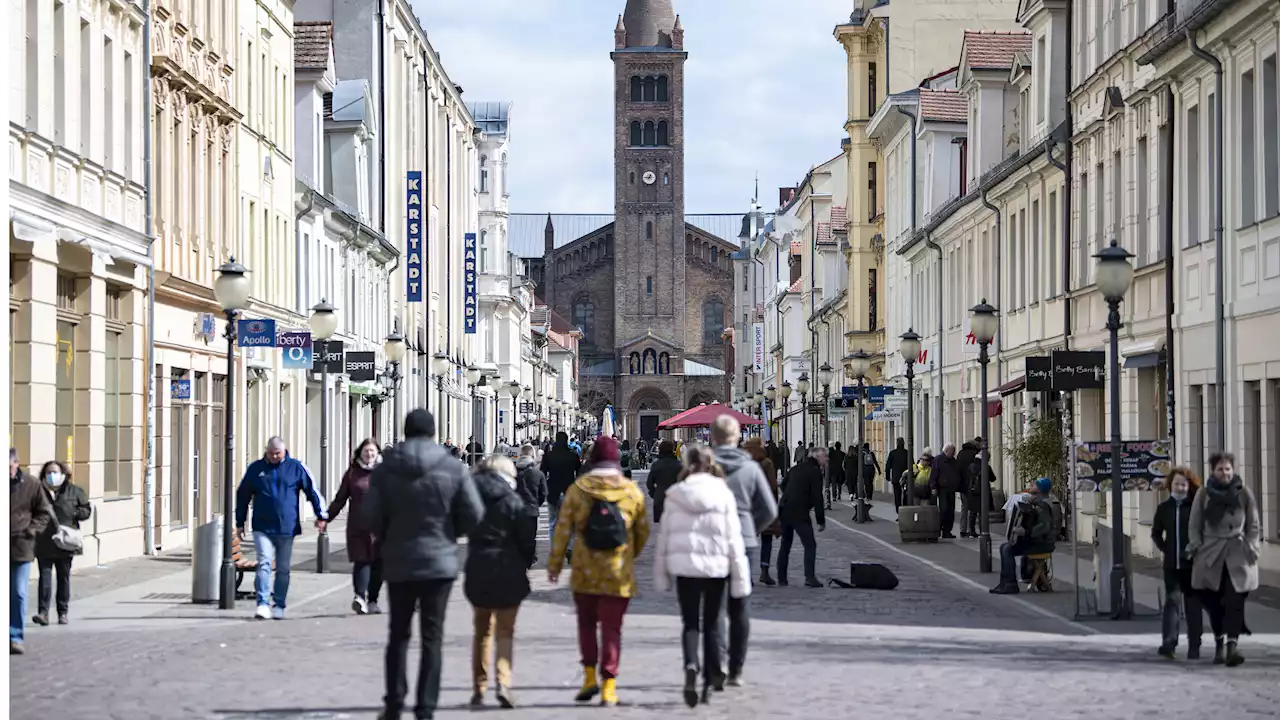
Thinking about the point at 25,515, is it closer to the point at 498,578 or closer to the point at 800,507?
the point at 498,578

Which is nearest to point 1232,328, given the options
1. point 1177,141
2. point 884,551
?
point 1177,141

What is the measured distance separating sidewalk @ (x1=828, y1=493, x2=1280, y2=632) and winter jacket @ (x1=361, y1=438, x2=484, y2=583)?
778 centimetres

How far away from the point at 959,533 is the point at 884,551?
5880mm

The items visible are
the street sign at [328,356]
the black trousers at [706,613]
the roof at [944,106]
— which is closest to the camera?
the black trousers at [706,613]

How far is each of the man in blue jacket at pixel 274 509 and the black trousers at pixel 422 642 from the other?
285 inches

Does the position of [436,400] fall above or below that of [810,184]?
below

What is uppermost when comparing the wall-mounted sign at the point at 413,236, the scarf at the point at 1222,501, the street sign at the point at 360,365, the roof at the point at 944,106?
the roof at the point at 944,106

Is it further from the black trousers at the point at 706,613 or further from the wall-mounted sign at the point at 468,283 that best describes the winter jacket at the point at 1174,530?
the wall-mounted sign at the point at 468,283

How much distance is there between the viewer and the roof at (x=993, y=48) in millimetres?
42062

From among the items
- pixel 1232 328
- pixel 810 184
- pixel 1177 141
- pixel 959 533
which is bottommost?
pixel 959 533

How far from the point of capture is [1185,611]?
15039 mm

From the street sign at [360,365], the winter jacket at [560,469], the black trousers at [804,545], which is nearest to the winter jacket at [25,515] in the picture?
the black trousers at [804,545]

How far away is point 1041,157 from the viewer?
3416 centimetres

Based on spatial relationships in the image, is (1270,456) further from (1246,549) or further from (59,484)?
(59,484)
